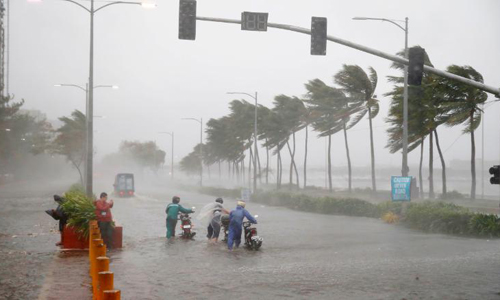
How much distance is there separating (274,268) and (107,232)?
5.93 meters

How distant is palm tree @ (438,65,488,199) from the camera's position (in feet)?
118

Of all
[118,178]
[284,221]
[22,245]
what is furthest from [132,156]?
[22,245]

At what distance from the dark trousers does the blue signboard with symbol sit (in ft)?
47.2

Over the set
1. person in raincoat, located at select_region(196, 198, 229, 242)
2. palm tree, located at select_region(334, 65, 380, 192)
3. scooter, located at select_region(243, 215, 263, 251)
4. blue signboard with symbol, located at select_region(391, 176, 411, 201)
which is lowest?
scooter, located at select_region(243, 215, 263, 251)

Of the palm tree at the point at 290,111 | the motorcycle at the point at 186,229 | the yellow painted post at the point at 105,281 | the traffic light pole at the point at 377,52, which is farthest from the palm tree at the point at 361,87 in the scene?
the yellow painted post at the point at 105,281

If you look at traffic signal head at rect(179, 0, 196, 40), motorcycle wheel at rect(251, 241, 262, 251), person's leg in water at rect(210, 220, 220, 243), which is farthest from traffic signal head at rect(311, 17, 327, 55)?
person's leg in water at rect(210, 220, 220, 243)

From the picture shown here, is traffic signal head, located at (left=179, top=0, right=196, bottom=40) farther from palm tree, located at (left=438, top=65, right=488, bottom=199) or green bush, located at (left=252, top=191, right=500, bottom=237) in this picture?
palm tree, located at (left=438, top=65, right=488, bottom=199)

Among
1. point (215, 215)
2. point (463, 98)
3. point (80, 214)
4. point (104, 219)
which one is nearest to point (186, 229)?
point (215, 215)

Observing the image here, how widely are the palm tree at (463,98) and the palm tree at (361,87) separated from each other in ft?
32.6

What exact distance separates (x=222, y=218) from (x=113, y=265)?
6186 mm

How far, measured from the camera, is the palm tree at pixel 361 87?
50250 millimetres

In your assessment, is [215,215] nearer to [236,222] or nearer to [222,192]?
[236,222]

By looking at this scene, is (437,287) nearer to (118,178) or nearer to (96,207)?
(96,207)

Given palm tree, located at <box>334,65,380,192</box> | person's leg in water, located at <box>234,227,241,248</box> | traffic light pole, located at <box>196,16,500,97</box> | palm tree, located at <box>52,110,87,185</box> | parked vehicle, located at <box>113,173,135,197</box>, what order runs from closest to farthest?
1. traffic light pole, located at <box>196,16,500,97</box>
2. person's leg in water, located at <box>234,227,241,248</box>
3. palm tree, located at <box>334,65,380,192</box>
4. parked vehicle, located at <box>113,173,135,197</box>
5. palm tree, located at <box>52,110,87,185</box>
